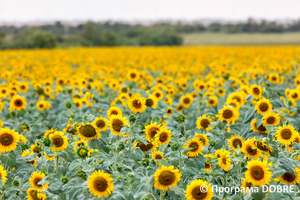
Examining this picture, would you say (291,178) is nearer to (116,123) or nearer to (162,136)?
(162,136)

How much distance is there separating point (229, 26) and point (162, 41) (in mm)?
15526

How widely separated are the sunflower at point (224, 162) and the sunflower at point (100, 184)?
2.99ft

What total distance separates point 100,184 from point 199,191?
0.71 m

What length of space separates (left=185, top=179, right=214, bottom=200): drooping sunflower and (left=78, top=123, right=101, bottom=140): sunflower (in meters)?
1.08

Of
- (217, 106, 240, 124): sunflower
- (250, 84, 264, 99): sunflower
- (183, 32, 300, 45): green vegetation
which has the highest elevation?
(250, 84, 264, 99): sunflower

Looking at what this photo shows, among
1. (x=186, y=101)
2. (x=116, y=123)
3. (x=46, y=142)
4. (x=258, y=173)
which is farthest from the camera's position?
(x=186, y=101)

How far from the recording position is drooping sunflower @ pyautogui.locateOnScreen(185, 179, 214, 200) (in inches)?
81.4

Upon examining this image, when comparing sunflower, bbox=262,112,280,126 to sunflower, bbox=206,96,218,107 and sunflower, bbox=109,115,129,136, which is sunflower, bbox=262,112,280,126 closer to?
sunflower, bbox=109,115,129,136

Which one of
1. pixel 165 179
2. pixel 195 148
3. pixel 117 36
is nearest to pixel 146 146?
pixel 195 148

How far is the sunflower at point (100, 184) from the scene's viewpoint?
2078 mm

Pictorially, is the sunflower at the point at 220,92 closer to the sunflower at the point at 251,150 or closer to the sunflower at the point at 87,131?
the sunflower at the point at 251,150

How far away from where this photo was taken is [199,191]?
207 cm

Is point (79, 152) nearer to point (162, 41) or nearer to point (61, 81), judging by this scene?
point (61, 81)

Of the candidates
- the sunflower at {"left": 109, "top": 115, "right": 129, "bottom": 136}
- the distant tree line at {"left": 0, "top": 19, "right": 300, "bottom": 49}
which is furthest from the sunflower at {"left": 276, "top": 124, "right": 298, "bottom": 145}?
the distant tree line at {"left": 0, "top": 19, "right": 300, "bottom": 49}
